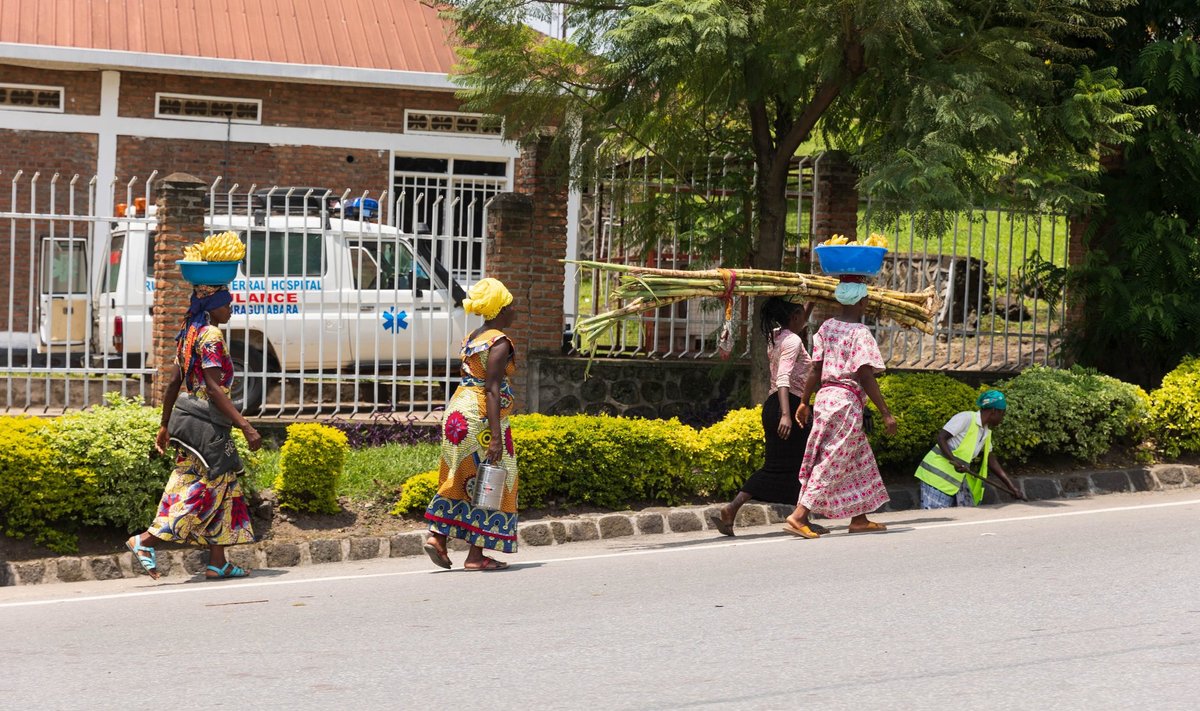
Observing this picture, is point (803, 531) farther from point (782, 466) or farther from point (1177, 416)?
point (1177, 416)

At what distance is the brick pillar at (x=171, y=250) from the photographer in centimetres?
1132

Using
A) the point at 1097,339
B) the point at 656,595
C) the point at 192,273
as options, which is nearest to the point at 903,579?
the point at 656,595

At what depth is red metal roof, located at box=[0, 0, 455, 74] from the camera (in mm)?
19355

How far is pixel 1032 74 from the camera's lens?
1107 cm

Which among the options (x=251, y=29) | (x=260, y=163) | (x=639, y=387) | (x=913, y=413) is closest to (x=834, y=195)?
(x=639, y=387)

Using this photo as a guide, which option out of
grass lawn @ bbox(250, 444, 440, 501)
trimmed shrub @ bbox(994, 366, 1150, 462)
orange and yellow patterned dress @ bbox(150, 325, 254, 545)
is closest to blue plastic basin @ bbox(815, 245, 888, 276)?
trimmed shrub @ bbox(994, 366, 1150, 462)

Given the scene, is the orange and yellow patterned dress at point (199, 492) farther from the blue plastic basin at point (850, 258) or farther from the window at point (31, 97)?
the window at point (31, 97)

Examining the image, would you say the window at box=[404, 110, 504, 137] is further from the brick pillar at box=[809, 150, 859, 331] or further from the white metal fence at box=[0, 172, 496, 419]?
the brick pillar at box=[809, 150, 859, 331]

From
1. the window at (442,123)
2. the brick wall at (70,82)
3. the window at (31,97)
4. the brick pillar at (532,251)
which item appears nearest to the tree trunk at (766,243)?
the brick pillar at (532,251)

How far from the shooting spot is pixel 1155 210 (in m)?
13.5

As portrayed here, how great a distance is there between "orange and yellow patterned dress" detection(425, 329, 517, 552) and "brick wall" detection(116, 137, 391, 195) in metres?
12.3

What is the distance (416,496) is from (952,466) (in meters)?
4.06

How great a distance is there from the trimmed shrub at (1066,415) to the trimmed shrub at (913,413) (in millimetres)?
402

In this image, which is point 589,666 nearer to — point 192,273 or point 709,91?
point 192,273
